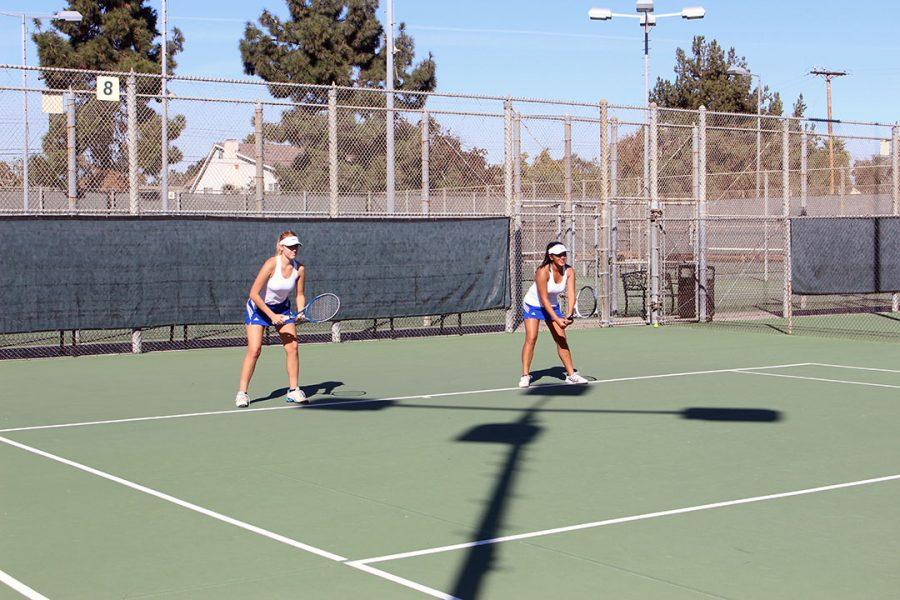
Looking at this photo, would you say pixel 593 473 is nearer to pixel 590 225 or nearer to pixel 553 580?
pixel 553 580

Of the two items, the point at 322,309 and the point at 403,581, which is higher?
the point at 322,309

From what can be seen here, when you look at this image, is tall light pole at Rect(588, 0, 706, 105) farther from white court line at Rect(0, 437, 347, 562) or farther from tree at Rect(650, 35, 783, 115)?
tree at Rect(650, 35, 783, 115)

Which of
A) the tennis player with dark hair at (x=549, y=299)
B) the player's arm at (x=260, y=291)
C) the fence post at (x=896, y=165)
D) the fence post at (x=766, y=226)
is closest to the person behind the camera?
the player's arm at (x=260, y=291)

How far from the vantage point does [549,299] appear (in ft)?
41.4

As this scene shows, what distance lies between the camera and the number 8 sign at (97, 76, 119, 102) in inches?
616

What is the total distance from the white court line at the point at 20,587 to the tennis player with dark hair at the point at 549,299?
289 inches

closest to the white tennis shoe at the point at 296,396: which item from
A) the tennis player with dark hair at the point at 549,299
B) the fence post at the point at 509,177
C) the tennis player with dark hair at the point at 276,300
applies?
the tennis player with dark hair at the point at 276,300

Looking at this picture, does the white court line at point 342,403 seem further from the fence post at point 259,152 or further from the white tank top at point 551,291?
the fence post at point 259,152

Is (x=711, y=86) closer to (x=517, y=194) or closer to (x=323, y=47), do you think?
(x=323, y=47)

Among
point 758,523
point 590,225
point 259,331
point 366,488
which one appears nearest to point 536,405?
point 259,331

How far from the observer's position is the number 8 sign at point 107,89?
15.6 meters

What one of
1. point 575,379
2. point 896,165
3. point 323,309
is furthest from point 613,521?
point 896,165

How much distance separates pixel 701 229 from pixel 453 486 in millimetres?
14692

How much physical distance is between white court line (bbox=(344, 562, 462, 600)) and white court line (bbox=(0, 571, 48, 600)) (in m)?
1.42
